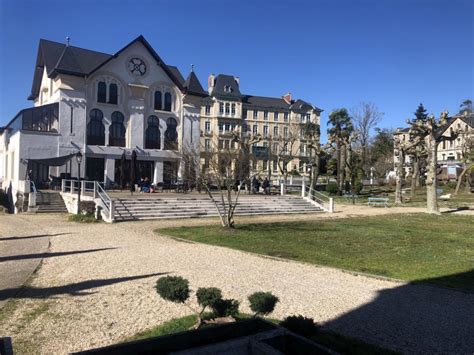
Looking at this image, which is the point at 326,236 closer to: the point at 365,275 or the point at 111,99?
the point at 365,275

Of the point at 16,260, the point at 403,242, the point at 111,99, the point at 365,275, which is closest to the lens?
the point at 365,275

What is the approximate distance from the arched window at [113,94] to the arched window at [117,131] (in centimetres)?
108

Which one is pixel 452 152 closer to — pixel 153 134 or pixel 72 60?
pixel 153 134

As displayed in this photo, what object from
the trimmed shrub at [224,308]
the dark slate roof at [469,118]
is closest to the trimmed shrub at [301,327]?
the trimmed shrub at [224,308]

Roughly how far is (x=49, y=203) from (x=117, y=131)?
14791 millimetres

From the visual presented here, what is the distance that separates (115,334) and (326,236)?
458 inches

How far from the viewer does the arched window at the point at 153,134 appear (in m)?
43.7

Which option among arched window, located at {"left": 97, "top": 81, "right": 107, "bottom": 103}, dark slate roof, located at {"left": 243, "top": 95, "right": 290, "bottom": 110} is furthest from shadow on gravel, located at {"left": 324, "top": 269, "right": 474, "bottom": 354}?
dark slate roof, located at {"left": 243, "top": 95, "right": 290, "bottom": 110}

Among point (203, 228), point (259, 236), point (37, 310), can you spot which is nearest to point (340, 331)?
point (37, 310)

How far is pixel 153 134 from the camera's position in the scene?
44125 millimetres

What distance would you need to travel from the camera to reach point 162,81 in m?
44.6

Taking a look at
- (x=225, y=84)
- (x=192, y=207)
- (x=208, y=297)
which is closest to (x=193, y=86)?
(x=192, y=207)

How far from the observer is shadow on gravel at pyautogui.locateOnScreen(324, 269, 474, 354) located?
18.4 feet

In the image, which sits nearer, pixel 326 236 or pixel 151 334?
pixel 151 334
